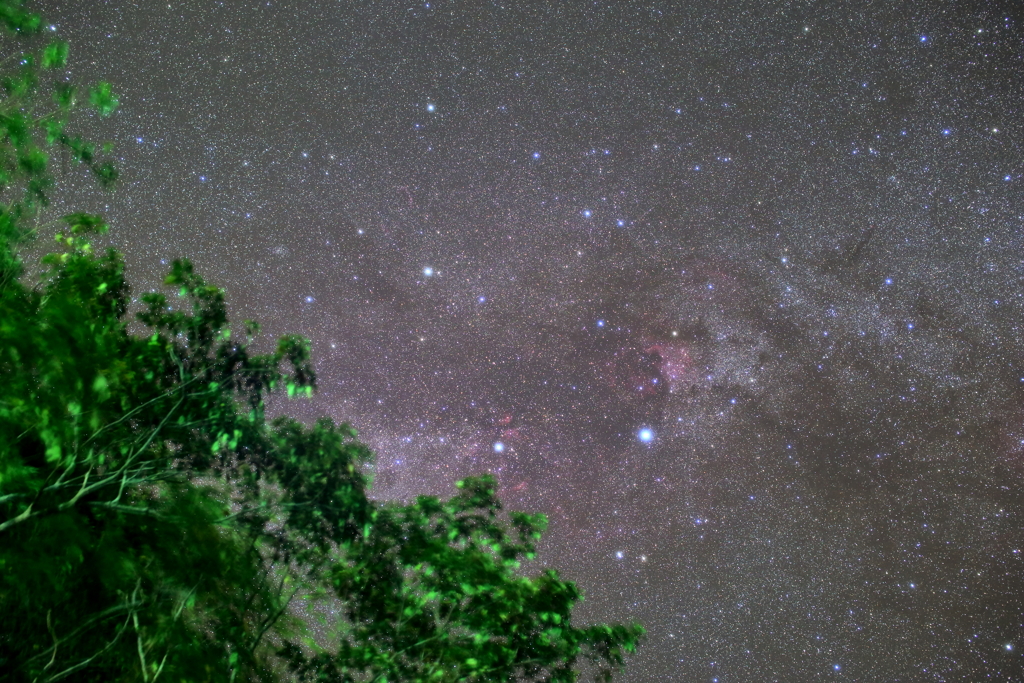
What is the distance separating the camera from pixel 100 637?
14.6ft

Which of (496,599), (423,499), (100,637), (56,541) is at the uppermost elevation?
(423,499)

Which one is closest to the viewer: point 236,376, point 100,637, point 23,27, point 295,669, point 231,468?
point 23,27

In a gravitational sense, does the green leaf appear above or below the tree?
above

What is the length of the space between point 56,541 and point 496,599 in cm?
350

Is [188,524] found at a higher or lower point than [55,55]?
lower

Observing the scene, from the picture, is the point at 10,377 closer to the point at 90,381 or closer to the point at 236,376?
the point at 90,381

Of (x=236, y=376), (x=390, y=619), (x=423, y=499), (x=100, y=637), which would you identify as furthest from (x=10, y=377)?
(x=390, y=619)

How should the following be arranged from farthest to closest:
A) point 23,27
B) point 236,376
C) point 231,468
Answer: point 231,468 < point 236,376 < point 23,27

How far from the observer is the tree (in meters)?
3.87

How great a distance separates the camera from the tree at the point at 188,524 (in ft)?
12.7

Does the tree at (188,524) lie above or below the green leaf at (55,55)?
below

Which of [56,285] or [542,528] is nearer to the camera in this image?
[56,285]

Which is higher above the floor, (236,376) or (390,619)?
(236,376)

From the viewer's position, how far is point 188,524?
475 cm
